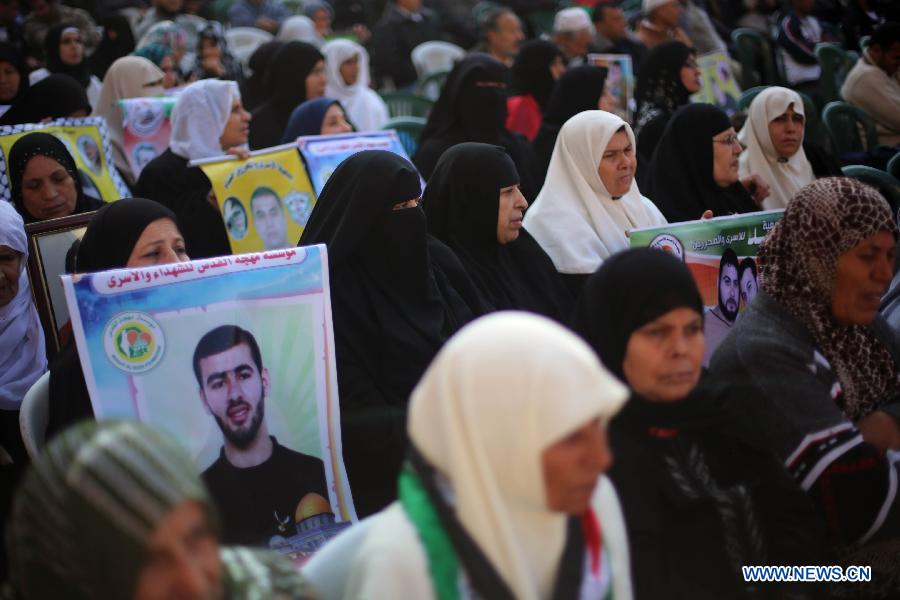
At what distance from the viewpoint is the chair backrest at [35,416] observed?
9.42 ft

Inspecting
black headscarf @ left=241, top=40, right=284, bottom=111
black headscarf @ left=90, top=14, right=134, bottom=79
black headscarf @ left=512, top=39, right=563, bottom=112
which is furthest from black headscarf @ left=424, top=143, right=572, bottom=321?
black headscarf @ left=90, top=14, right=134, bottom=79

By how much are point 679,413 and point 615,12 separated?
8.07 meters

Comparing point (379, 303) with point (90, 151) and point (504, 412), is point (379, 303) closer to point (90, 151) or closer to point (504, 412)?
point (504, 412)

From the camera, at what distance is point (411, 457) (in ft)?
6.27

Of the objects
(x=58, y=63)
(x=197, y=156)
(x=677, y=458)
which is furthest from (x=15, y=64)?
(x=677, y=458)

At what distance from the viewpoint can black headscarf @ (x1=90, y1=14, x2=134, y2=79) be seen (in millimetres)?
8977

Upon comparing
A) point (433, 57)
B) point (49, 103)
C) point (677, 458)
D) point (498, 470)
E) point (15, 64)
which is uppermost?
point (15, 64)

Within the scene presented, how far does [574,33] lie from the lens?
9906 mm

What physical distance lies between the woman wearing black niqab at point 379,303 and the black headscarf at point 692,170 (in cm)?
175

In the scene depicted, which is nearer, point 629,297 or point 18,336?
point 629,297

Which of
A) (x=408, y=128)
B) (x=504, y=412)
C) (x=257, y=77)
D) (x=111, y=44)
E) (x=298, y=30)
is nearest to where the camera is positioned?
(x=504, y=412)

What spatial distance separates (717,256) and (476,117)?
2.86m

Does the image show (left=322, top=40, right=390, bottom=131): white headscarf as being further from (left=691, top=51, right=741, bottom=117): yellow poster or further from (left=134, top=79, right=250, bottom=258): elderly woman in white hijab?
(left=134, top=79, right=250, bottom=258): elderly woman in white hijab

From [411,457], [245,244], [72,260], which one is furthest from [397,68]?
[411,457]
